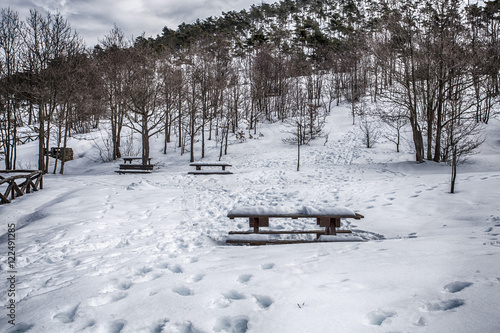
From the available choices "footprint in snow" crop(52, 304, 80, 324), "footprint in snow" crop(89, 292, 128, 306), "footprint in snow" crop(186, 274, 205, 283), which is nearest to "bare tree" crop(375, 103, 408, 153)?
"footprint in snow" crop(186, 274, 205, 283)

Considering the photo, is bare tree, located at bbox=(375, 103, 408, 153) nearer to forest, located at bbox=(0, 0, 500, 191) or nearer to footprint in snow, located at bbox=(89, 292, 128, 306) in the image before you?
forest, located at bbox=(0, 0, 500, 191)

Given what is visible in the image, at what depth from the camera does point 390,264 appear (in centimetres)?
343

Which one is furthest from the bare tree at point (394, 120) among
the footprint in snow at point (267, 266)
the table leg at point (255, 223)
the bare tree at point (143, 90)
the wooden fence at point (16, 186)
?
the wooden fence at point (16, 186)

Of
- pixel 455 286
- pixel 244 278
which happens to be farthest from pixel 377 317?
pixel 244 278

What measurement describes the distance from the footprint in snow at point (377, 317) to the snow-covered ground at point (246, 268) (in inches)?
0.4

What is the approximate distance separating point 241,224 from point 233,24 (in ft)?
228

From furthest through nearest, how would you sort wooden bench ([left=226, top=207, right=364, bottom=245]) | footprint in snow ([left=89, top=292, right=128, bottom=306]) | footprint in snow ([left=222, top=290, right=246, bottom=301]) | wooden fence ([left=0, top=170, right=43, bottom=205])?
wooden fence ([left=0, top=170, right=43, bottom=205]) → wooden bench ([left=226, top=207, right=364, bottom=245]) → footprint in snow ([left=89, top=292, right=128, bottom=306]) → footprint in snow ([left=222, top=290, right=246, bottom=301])

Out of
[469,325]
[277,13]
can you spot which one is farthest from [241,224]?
[277,13]

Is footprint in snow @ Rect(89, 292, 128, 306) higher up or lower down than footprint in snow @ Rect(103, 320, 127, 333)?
lower down

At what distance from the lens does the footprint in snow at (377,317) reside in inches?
92.7

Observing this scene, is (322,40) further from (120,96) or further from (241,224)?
(241,224)

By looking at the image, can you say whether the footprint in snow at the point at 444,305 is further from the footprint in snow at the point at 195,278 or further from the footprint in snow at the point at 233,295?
the footprint in snow at the point at 195,278

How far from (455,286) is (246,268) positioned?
2.42 metres

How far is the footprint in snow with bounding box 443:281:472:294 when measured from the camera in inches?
104
